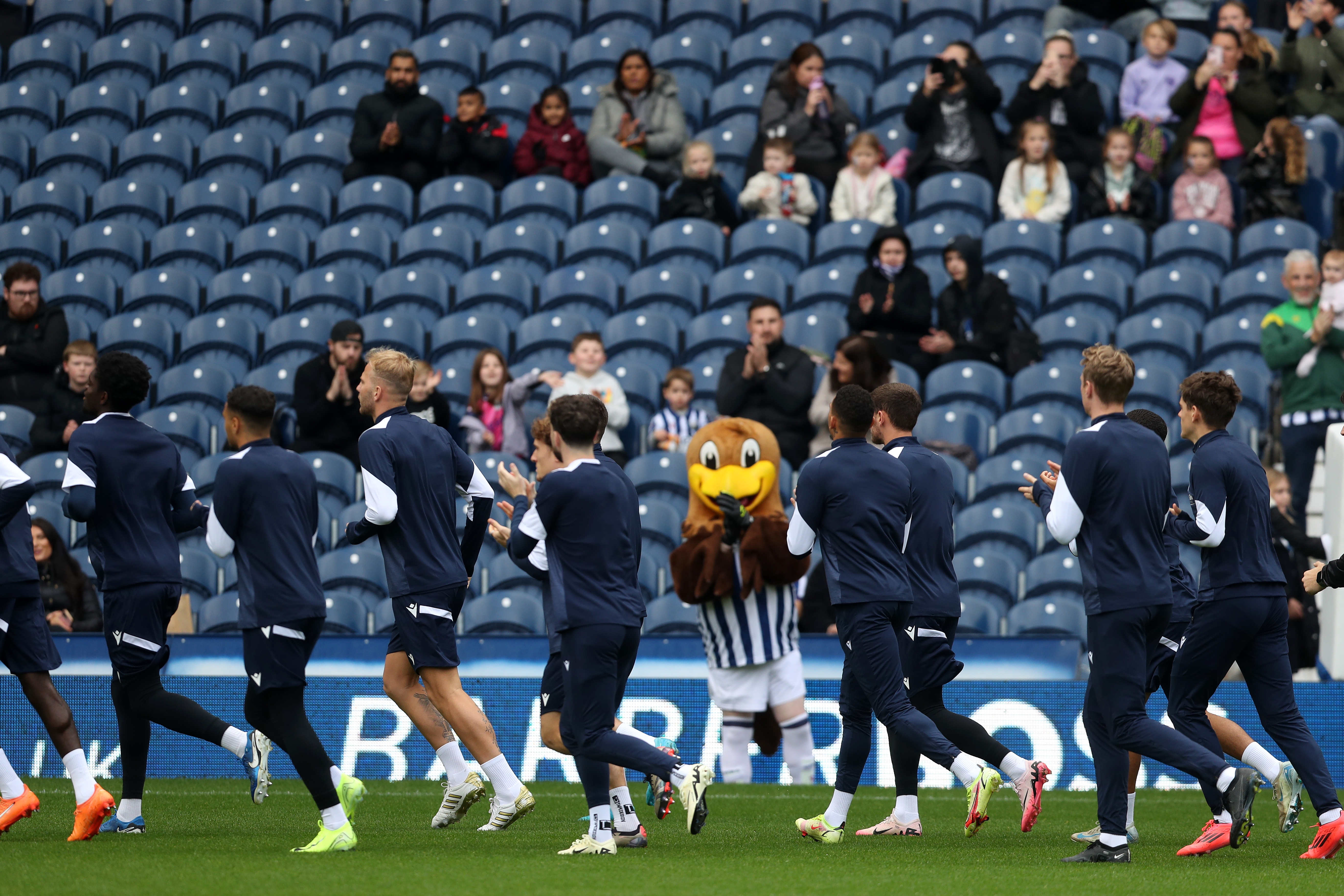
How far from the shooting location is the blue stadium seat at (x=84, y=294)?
1395 centimetres

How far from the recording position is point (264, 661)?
6344 mm

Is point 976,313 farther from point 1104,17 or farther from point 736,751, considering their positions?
point 1104,17

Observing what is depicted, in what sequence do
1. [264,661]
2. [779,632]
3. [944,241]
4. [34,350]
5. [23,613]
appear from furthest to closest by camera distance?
[944,241]
[34,350]
[779,632]
[23,613]
[264,661]

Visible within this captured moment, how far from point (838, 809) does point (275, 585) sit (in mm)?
2563

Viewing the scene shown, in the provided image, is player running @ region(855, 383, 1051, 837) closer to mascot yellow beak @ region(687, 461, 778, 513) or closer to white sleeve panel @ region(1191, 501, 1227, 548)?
white sleeve panel @ region(1191, 501, 1227, 548)

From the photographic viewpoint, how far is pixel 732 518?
842 cm

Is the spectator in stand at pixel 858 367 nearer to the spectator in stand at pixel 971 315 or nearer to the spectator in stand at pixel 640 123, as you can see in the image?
the spectator in stand at pixel 971 315

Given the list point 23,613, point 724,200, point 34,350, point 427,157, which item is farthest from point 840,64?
point 23,613

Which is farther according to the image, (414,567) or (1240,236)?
(1240,236)

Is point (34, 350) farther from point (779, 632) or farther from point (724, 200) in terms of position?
point (779, 632)

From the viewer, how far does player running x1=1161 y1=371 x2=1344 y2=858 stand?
21.4 feet

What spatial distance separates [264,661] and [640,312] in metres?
7.09

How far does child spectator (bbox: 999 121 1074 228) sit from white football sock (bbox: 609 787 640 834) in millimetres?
8296

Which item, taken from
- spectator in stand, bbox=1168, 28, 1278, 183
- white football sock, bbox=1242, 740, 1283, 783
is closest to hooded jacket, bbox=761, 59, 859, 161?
spectator in stand, bbox=1168, 28, 1278, 183
